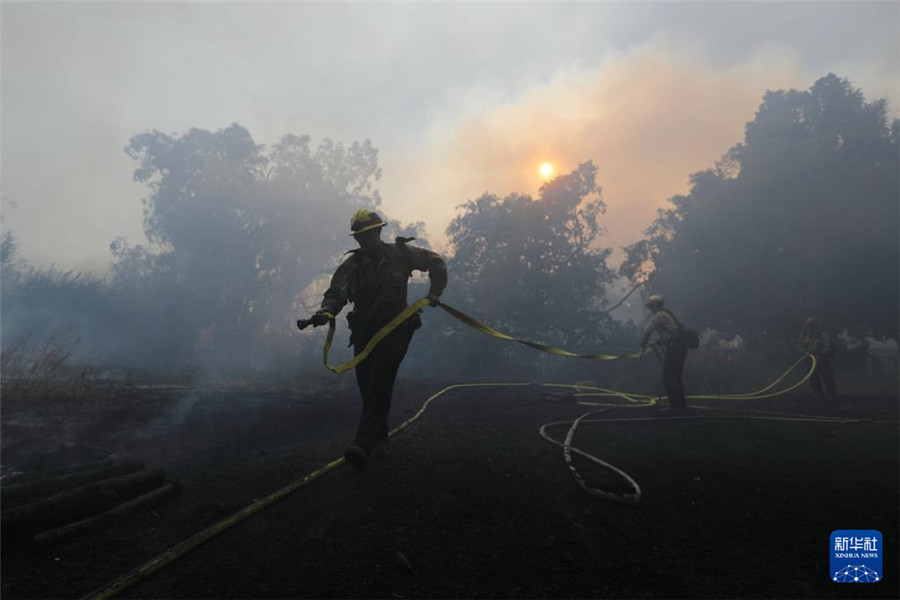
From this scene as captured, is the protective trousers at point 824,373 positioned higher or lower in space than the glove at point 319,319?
lower

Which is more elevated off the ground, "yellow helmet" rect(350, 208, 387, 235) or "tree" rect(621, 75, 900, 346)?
"tree" rect(621, 75, 900, 346)

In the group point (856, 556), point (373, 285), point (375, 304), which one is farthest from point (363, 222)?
point (856, 556)

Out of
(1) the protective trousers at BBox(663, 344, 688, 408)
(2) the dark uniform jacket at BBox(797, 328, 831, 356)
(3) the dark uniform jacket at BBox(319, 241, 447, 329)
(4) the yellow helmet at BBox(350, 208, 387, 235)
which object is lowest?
(1) the protective trousers at BBox(663, 344, 688, 408)

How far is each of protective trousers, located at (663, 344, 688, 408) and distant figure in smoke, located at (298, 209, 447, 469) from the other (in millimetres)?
5773

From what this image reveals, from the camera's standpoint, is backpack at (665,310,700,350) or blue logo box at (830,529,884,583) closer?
blue logo box at (830,529,884,583)

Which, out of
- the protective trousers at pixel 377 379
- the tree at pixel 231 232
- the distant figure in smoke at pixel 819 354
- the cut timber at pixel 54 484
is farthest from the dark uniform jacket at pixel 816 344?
the tree at pixel 231 232

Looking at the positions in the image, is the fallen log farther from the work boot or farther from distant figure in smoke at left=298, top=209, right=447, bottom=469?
distant figure in smoke at left=298, top=209, right=447, bottom=469

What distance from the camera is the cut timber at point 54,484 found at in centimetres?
298

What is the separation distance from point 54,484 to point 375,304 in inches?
104

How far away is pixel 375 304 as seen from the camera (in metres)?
4.09

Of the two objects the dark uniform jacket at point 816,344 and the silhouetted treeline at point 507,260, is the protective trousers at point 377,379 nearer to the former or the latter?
the dark uniform jacket at point 816,344

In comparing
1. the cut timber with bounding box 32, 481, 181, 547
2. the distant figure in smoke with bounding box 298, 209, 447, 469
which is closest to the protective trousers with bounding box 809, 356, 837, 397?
the distant figure in smoke with bounding box 298, 209, 447, 469

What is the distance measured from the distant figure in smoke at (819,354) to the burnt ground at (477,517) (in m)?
6.42

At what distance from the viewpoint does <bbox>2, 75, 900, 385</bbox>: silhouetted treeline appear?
16.7 metres
